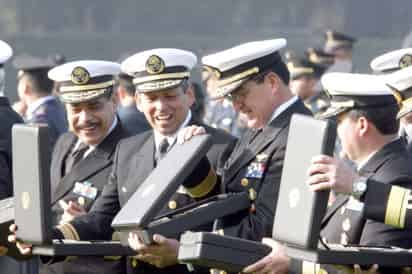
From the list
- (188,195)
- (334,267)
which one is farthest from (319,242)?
(188,195)

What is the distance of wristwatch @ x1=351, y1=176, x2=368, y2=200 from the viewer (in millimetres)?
5941

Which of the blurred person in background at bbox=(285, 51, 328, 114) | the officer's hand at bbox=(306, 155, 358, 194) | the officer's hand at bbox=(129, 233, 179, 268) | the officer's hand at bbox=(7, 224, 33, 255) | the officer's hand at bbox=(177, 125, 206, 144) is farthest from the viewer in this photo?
the blurred person in background at bbox=(285, 51, 328, 114)

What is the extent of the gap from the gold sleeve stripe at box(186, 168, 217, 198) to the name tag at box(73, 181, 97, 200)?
1304mm

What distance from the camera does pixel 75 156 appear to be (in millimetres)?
8648

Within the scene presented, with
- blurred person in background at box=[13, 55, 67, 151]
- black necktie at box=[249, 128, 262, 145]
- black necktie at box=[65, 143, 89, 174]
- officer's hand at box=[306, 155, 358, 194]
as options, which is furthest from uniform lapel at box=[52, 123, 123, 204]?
blurred person in background at box=[13, 55, 67, 151]

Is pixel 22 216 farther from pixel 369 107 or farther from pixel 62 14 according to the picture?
pixel 62 14

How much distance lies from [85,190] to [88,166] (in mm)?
147

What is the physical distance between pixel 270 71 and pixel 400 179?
1.09 meters

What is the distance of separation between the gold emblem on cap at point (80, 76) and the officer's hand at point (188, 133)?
1748 mm

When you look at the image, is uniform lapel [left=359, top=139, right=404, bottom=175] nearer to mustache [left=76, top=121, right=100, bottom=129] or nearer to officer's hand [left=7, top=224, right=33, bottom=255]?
officer's hand [left=7, top=224, right=33, bottom=255]

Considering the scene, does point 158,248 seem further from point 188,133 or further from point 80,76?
point 80,76

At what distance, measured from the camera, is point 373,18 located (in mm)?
19766

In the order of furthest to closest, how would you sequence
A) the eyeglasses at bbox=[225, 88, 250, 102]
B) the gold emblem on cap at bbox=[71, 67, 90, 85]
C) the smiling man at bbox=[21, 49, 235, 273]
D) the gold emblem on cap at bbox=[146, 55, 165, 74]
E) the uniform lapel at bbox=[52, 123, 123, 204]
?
the gold emblem on cap at bbox=[71, 67, 90, 85], the uniform lapel at bbox=[52, 123, 123, 204], the gold emblem on cap at bbox=[146, 55, 165, 74], the smiling man at bbox=[21, 49, 235, 273], the eyeglasses at bbox=[225, 88, 250, 102]

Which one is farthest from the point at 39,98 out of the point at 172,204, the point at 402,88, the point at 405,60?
the point at 402,88
